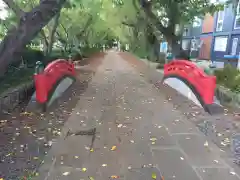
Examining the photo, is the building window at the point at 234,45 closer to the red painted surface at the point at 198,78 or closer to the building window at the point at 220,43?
the building window at the point at 220,43

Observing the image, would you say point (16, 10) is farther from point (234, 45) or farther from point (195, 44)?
point (195, 44)

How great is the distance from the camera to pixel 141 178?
3.34 meters

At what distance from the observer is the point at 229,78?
775 centimetres

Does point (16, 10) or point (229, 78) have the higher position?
point (16, 10)

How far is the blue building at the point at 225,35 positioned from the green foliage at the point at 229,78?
14.5m

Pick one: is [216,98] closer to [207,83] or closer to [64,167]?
[207,83]

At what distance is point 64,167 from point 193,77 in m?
5.17

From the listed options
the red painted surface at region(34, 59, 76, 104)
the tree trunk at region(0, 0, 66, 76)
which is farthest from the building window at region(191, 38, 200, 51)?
the tree trunk at region(0, 0, 66, 76)

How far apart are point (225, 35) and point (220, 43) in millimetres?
1668

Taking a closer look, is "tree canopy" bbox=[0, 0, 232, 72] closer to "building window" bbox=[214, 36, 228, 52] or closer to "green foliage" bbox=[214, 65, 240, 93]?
"green foliage" bbox=[214, 65, 240, 93]

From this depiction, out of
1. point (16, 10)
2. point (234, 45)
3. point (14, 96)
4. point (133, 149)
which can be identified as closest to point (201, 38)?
point (234, 45)

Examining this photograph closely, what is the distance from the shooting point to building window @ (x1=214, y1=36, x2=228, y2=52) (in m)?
25.3

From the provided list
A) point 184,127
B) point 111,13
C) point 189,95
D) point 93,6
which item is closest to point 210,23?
point 111,13

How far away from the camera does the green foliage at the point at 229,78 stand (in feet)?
23.2
